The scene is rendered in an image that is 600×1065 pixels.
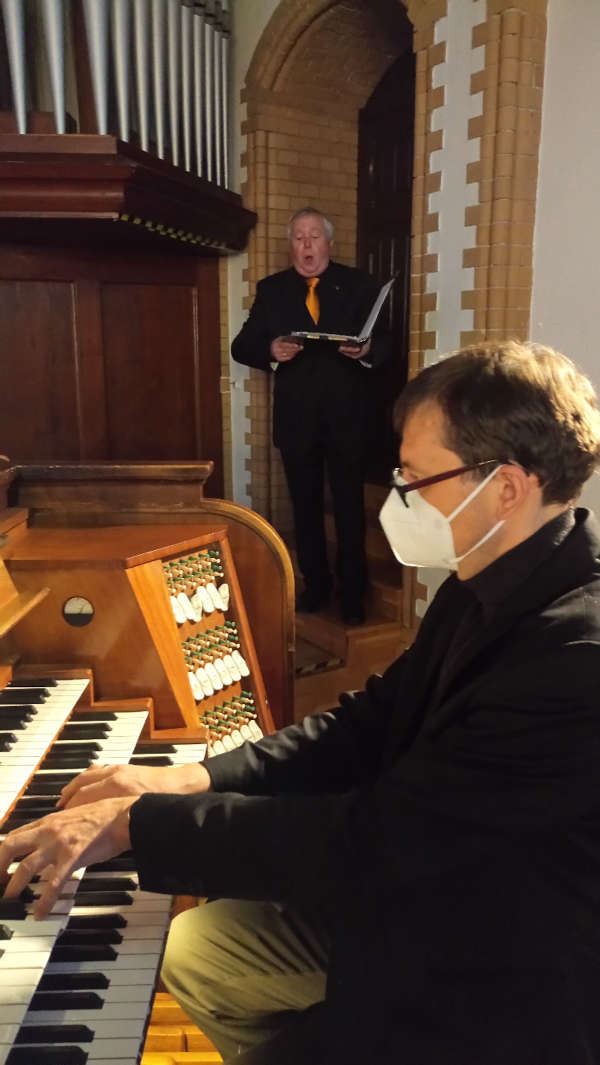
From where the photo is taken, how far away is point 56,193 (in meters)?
2.81

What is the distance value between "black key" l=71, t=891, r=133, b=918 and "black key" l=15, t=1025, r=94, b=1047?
0.22 meters

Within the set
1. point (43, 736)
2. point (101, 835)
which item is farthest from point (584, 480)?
point (43, 736)

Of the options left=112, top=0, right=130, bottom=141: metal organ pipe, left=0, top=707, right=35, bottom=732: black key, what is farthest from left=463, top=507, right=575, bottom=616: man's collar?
left=112, top=0, right=130, bottom=141: metal organ pipe

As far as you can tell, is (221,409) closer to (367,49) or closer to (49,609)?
(367,49)

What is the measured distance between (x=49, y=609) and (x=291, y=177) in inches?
118

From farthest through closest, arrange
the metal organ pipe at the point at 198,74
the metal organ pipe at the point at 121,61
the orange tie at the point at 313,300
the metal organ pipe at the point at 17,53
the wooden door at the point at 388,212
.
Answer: the wooden door at the point at 388,212 → the metal organ pipe at the point at 198,74 → the orange tie at the point at 313,300 → the metal organ pipe at the point at 121,61 → the metal organ pipe at the point at 17,53

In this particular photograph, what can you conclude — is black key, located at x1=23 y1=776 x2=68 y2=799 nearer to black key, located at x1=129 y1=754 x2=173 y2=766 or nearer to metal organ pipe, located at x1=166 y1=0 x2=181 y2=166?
black key, located at x1=129 y1=754 x2=173 y2=766

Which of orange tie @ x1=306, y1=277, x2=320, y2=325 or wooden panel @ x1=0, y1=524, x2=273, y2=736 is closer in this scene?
wooden panel @ x1=0, y1=524, x2=273, y2=736

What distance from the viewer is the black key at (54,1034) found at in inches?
41.3

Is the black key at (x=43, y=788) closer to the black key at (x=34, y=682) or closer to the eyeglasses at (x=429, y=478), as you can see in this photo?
the black key at (x=34, y=682)

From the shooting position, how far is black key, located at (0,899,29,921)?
1159mm

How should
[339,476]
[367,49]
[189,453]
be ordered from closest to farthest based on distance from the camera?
1. [339,476]
2. [367,49]
3. [189,453]

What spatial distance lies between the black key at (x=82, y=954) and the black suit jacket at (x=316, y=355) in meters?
2.43

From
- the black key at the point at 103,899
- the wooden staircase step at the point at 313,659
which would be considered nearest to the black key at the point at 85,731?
the black key at the point at 103,899
